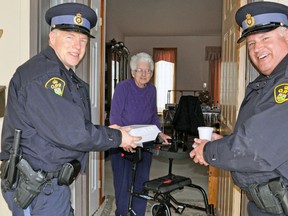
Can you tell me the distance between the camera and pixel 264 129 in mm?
1244

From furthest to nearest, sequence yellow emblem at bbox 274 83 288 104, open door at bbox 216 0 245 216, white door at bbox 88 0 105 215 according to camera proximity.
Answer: white door at bbox 88 0 105 215, open door at bbox 216 0 245 216, yellow emblem at bbox 274 83 288 104

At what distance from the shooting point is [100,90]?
11.1 feet

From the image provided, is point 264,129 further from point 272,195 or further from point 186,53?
point 186,53

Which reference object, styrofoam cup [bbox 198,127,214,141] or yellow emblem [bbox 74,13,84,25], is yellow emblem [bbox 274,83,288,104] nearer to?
styrofoam cup [bbox 198,127,214,141]

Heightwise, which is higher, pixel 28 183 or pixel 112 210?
pixel 28 183

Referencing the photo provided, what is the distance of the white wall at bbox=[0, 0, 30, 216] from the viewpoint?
2.02 meters

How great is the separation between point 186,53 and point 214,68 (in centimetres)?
107

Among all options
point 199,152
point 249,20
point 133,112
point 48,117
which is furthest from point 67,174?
point 133,112

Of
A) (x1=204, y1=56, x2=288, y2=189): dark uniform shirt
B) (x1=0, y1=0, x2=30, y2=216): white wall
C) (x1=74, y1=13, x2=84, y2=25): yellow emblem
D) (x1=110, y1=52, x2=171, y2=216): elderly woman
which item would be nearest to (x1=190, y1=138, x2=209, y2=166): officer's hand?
(x1=204, y1=56, x2=288, y2=189): dark uniform shirt

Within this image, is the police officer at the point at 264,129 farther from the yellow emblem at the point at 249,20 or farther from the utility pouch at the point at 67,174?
the utility pouch at the point at 67,174

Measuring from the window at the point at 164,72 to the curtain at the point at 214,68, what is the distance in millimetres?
1153

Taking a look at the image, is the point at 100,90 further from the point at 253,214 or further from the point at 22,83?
the point at 253,214

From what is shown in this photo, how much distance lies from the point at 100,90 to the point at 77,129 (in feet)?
6.70

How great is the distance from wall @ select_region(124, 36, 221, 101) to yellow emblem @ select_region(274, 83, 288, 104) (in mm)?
9685
